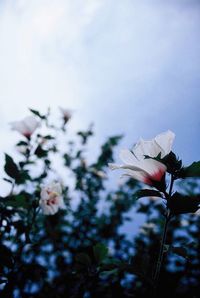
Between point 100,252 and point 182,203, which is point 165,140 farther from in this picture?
point 100,252

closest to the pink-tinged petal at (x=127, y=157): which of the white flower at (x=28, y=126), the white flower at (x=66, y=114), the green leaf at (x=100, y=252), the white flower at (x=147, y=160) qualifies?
the white flower at (x=147, y=160)

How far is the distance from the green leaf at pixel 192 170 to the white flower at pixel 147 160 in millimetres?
69

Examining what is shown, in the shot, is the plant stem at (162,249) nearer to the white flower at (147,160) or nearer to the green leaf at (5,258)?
the white flower at (147,160)

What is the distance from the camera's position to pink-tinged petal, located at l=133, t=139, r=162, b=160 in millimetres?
1179

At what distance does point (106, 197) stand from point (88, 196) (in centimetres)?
82

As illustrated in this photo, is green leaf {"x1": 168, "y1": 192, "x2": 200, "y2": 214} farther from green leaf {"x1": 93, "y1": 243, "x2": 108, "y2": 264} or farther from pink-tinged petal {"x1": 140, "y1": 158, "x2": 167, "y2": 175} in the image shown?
green leaf {"x1": 93, "y1": 243, "x2": 108, "y2": 264}

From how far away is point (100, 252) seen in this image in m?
1.55

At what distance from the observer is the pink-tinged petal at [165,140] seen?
3.84 ft

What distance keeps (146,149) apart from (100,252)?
25.7 inches

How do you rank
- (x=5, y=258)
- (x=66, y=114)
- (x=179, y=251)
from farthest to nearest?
(x=66, y=114) < (x=5, y=258) < (x=179, y=251)

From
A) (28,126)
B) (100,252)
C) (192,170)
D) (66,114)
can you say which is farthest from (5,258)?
(66,114)

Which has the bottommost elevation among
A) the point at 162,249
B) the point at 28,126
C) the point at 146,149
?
the point at 162,249

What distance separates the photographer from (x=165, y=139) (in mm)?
1182

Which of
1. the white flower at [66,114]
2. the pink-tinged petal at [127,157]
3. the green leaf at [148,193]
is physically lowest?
the green leaf at [148,193]
